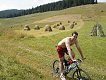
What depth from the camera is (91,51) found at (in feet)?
88.0

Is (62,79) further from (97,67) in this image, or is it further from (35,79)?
(97,67)

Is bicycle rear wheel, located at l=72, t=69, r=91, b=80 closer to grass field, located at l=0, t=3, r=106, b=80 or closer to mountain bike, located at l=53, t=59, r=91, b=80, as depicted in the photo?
mountain bike, located at l=53, t=59, r=91, b=80

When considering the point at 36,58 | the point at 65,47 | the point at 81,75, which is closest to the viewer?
the point at 81,75

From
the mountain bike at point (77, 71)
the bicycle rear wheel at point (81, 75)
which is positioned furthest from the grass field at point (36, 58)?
the bicycle rear wheel at point (81, 75)

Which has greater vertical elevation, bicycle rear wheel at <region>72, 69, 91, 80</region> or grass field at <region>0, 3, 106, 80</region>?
bicycle rear wheel at <region>72, 69, 91, 80</region>

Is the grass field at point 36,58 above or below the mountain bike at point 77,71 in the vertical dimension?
below

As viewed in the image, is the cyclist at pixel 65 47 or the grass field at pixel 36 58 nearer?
the cyclist at pixel 65 47

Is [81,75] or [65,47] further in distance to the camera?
[65,47]

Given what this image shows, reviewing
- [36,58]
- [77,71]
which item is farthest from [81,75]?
[36,58]

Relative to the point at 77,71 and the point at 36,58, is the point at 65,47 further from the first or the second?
the point at 36,58

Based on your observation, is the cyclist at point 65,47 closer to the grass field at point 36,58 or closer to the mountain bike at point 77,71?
the mountain bike at point 77,71

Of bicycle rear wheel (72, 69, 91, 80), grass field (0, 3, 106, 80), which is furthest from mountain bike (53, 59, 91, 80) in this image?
grass field (0, 3, 106, 80)

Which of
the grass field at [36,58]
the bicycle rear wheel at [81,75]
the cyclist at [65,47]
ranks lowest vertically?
the grass field at [36,58]

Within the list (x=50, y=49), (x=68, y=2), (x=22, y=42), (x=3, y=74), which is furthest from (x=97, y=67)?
(x=68, y=2)
